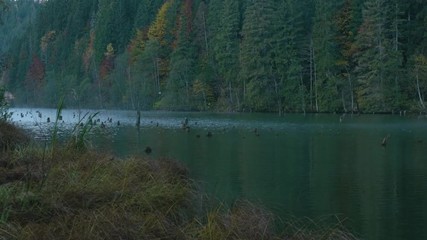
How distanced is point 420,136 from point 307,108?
35464 millimetres

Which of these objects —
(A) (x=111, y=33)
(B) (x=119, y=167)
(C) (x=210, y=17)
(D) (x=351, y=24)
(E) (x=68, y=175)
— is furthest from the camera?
(A) (x=111, y=33)

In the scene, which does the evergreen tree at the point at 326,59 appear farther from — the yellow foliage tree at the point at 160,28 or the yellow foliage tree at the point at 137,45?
the yellow foliage tree at the point at 137,45

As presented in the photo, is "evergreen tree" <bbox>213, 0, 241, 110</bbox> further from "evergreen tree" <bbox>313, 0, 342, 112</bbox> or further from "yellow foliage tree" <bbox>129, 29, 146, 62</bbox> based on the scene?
"yellow foliage tree" <bbox>129, 29, 146, 62</bbox>

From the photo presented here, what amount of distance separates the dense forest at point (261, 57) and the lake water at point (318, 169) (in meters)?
17.2

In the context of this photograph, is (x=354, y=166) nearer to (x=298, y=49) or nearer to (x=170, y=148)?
(x=170, y=148)

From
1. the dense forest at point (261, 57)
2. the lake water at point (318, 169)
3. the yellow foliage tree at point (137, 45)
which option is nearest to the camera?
the lake water at point (318, 169)

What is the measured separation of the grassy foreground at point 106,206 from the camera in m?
8.58

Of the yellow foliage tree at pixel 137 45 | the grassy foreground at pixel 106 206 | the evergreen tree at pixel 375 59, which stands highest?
the yellow foliage tree at pixel 137 45

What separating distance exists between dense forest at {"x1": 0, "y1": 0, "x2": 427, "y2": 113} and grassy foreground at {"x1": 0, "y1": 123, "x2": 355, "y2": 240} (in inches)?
1356

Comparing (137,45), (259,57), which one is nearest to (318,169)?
(259,57)

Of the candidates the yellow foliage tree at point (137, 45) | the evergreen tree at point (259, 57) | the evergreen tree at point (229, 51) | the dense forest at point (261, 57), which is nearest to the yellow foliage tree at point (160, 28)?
the dense forest at point (261, 57)

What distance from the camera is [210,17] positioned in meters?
84.2

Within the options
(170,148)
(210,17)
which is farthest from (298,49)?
(170,148)

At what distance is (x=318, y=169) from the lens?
22.4 m
